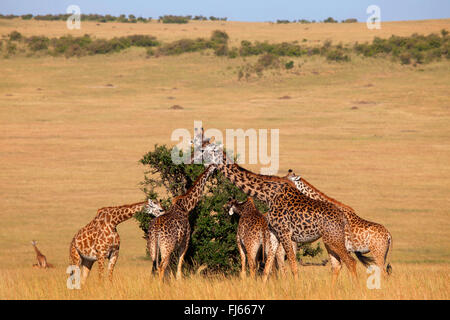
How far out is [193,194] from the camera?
11.5m

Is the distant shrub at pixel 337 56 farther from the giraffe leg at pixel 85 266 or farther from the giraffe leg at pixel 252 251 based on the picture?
the giraffe leg at pixel 85 266

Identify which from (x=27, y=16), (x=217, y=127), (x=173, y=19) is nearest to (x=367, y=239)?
(x=217, y=127)

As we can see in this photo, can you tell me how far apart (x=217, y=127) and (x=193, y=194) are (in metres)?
31.4

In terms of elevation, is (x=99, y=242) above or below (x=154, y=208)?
below

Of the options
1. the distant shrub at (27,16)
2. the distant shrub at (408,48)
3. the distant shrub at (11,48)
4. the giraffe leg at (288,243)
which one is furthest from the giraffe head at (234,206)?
the distant shrub at (27,16)

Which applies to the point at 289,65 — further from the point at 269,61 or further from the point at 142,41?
the point at 142,41

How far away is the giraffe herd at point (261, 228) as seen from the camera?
1043 centimetres

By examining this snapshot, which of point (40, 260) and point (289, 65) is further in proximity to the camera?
point (289, 65)

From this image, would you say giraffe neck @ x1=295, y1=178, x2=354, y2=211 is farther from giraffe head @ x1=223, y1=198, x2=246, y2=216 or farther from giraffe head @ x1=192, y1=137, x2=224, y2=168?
giraffe head @ x1=192, y1=137, x2=224, y2=168

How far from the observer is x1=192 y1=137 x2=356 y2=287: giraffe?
10273 mm

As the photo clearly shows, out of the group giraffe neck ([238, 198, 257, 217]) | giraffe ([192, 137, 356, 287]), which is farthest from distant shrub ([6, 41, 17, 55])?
giraffe ([192, 137, 356, 287])

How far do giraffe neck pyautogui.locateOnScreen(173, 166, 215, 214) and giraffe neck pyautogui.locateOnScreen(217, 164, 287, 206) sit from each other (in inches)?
10.3

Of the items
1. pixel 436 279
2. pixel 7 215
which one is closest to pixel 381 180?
pixel 7 215

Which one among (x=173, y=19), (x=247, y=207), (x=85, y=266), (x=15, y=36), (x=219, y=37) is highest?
(x=173, y=19)
